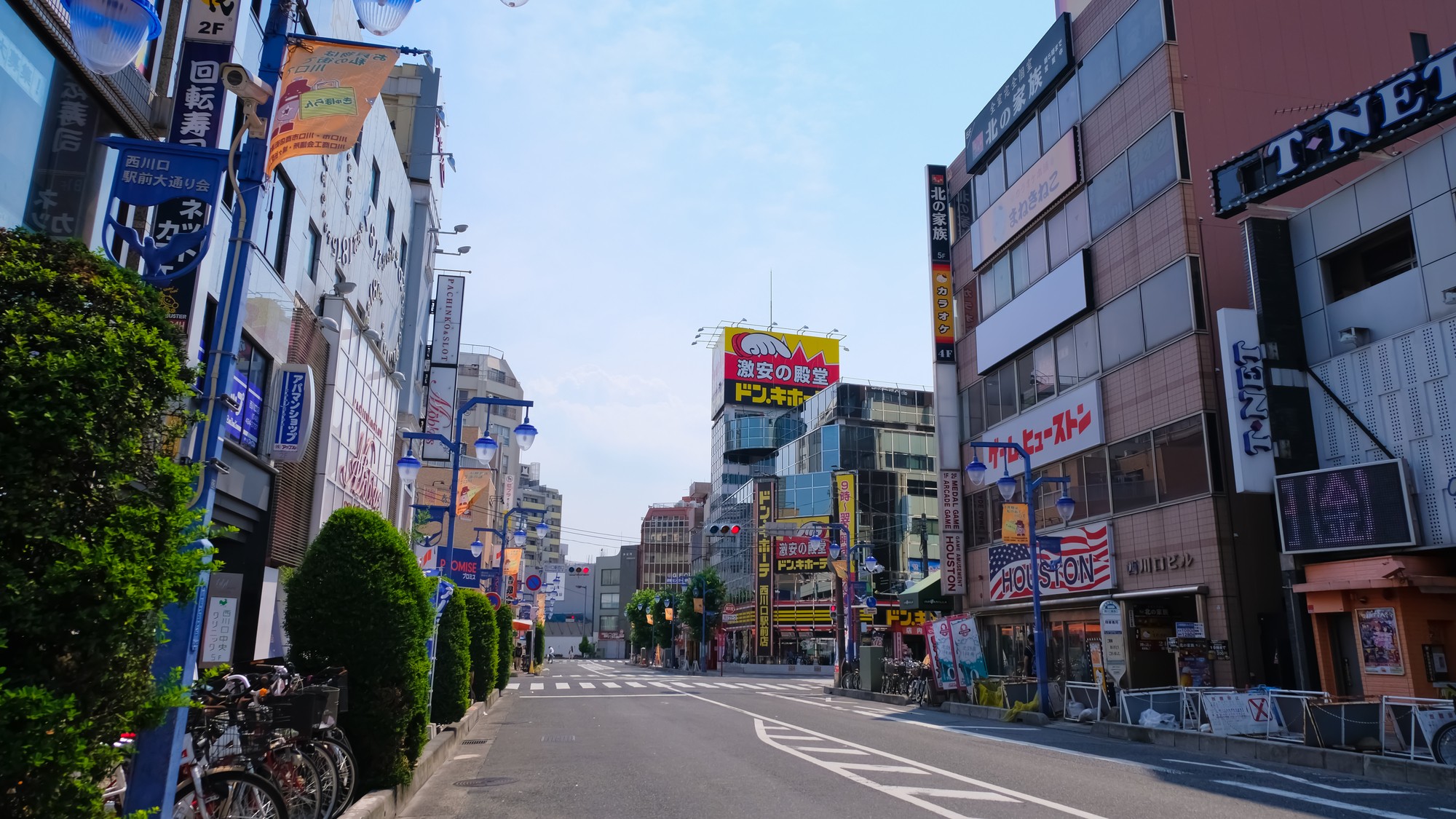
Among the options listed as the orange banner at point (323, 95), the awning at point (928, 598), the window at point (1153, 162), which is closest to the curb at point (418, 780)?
the orange banner at point (323, 95)

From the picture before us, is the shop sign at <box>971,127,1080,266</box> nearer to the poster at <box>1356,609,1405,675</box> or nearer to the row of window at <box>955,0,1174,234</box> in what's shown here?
the row of window at <box>955,0,1174,234</box>

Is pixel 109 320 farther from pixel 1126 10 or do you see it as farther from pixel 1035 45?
pixel 1035 45

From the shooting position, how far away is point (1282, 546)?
19.7m

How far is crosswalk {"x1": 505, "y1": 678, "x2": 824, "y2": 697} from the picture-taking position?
37719mm

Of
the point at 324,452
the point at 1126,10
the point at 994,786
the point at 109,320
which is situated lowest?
the point at 994,786

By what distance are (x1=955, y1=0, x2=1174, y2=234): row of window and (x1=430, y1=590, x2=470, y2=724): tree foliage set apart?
2340cm

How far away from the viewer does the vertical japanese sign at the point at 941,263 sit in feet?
123

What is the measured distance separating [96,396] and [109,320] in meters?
0.41

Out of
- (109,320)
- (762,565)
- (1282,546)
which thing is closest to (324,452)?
(109,320)

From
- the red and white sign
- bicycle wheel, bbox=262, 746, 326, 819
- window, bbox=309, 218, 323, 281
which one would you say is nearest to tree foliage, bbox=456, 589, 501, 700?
window, bbox=309, 218, 323, 281

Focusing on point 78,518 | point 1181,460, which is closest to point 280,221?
point 78,518

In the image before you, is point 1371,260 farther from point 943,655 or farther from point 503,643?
point 503,643

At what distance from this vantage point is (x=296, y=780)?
758 cm

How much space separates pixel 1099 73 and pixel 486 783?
26728 millimetres
